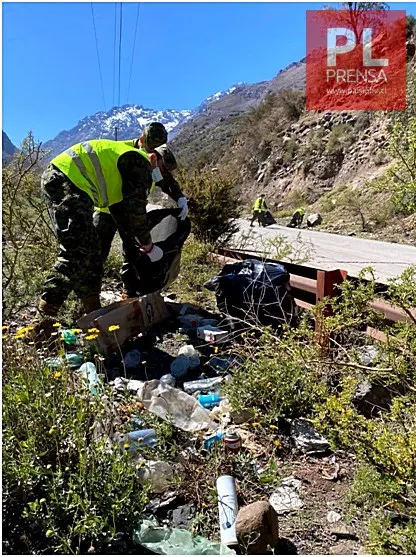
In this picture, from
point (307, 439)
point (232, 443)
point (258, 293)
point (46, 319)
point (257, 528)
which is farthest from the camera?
point (258, 293)

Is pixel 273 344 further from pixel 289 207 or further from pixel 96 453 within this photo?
pixel 289 207

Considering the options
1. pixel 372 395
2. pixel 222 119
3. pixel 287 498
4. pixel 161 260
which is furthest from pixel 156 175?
pixel 222 119

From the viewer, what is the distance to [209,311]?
5.10 metres

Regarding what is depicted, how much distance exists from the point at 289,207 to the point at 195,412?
22.1 m

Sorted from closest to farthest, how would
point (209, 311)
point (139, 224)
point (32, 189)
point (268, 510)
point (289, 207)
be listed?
point (268, 510) < point (139, 224) < point (209, 311) < point (32, 189) < point (289, 207)

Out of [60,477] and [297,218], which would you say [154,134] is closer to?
[60,477]

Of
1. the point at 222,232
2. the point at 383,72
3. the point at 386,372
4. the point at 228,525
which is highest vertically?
the point at 383,72

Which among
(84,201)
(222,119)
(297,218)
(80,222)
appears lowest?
(297,218)

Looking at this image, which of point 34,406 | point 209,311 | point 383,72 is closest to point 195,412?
point 34,406

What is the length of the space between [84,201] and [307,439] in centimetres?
248

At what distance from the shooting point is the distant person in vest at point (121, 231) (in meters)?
4.76

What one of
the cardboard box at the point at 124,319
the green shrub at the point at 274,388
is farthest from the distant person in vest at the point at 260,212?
the green shrub at the point at 274,388

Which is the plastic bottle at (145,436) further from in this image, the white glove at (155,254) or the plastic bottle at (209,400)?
the white glove at (155,254)
